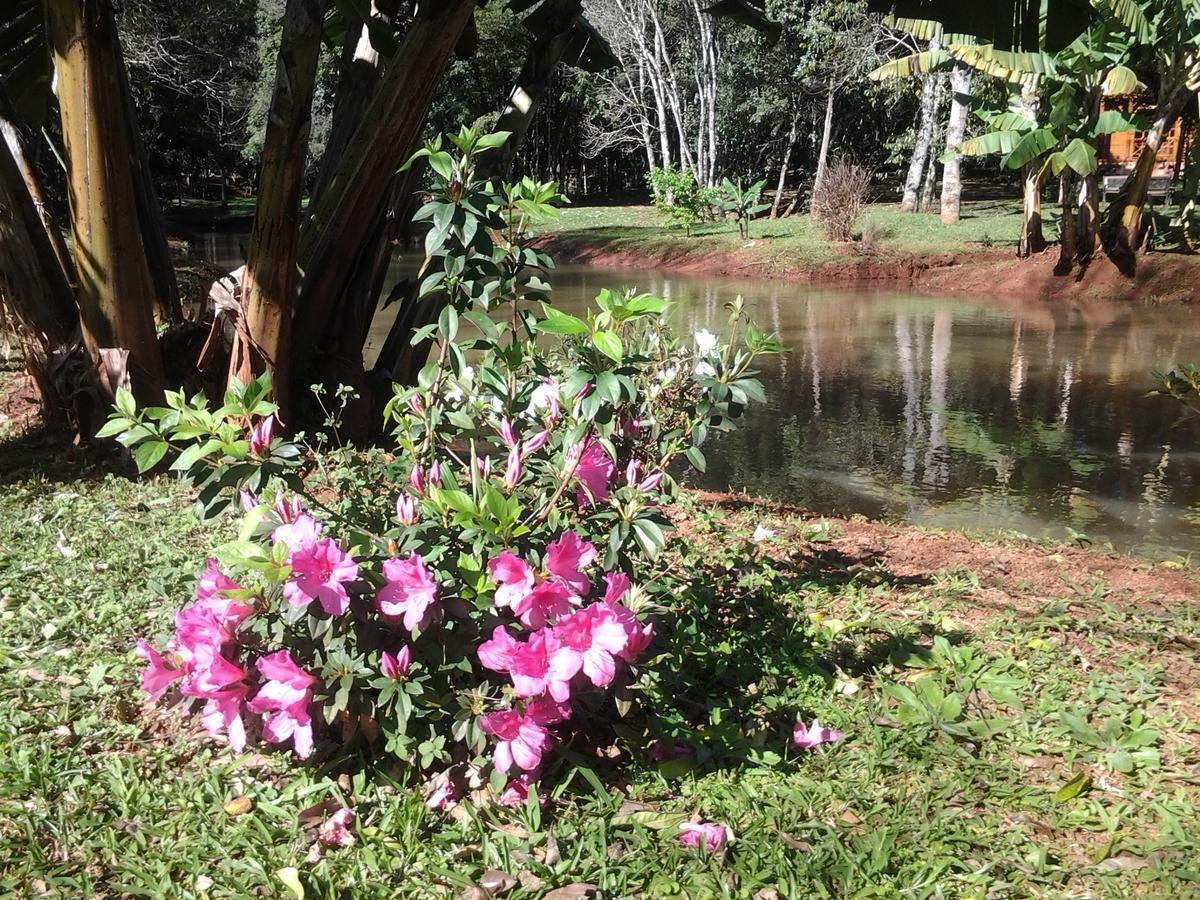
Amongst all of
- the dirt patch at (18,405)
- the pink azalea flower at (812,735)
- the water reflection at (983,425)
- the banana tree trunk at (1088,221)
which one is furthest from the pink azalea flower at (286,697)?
the banana tree trunk at (1088,221)

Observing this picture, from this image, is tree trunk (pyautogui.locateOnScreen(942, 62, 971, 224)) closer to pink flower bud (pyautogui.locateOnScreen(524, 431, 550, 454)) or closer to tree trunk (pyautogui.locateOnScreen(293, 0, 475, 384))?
tree trunk (pyautogui.locateOnScreen(293, 0, 475, 384))

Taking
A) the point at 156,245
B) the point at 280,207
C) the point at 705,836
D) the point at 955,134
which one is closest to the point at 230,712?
the point at 705,836

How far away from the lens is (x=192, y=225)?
34438mm

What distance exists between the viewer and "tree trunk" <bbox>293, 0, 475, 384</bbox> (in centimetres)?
454

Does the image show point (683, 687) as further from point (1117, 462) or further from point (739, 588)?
point (1117, 462)

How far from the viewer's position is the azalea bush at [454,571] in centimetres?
194

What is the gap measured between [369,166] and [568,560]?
3563 mm

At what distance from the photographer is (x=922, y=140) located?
973 inches

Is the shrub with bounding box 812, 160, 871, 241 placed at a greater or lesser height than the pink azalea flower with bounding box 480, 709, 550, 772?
greater

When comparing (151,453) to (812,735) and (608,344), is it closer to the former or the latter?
(608,344)

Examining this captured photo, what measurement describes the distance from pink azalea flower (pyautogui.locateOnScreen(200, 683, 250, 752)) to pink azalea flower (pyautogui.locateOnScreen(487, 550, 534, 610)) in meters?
0.62

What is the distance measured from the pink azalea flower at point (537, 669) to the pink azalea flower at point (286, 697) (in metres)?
0.43

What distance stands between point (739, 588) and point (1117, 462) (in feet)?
15.7

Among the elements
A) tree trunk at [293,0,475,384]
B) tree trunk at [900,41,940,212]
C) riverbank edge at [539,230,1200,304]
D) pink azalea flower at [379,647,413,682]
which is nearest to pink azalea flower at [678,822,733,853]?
pink azalea flower at [379,647,413,682]
